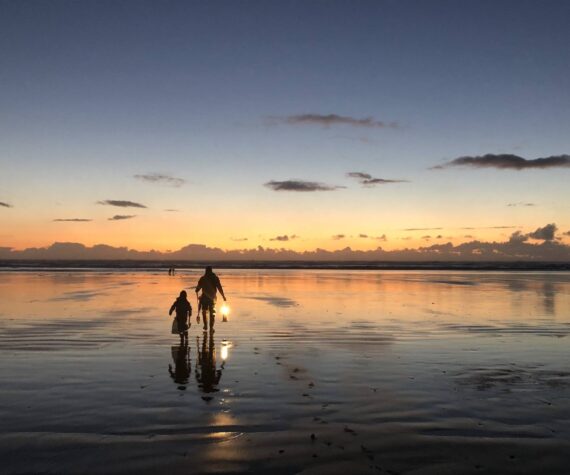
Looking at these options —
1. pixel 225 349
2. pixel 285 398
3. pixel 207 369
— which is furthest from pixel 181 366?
pixel 285 398

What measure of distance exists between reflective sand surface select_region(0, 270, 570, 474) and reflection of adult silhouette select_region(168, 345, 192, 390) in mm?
53

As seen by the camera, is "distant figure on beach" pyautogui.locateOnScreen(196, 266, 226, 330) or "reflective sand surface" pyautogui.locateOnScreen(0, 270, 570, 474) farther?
"distant figure on beach" pyautogui.locateOnScreen(196, 266, 226, 330)

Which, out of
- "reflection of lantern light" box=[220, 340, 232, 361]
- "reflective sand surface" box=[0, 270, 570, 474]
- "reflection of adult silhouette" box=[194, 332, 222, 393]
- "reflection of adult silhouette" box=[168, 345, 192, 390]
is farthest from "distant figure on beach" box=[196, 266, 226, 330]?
"reflection of adult silhouette" box=[168, 345, 192, 390]

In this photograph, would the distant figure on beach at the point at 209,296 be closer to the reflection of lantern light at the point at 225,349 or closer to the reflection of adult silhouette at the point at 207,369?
the reflection of lantern light at the point at 225,349

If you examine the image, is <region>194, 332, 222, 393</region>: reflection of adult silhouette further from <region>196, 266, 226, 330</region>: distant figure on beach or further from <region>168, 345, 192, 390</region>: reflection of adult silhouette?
<region>196, 266, 226, 330</region>: distant figure on beach

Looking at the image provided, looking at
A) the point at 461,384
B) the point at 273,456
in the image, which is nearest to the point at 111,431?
the point at 273,456

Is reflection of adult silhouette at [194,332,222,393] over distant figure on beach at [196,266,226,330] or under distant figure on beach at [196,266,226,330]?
under

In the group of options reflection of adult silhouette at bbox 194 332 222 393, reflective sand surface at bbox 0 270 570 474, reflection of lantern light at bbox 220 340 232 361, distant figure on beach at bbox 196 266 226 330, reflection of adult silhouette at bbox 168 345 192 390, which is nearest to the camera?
reflective sand surface at bbox 0 270 570 474

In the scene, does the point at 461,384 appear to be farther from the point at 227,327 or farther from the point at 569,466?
the point at 227,327

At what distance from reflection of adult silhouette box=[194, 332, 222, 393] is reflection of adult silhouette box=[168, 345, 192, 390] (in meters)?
0.27

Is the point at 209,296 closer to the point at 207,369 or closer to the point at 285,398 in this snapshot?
the point at 207,369

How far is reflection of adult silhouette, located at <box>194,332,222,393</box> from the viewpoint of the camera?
468 inches

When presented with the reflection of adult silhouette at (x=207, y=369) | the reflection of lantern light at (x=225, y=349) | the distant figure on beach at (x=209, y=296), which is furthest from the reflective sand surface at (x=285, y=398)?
the distant figure on beach at (x=209, y=296)

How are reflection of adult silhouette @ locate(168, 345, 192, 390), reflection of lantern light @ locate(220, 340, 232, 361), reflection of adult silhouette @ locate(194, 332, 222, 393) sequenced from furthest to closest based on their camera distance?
reflection of lantern light @ locate(220, 340, 232, 361), reflection of adult silhouette @ locate(168, 345, 192, 390), reflection of adult silhouette @ locate(194, 332, 222, 393)
